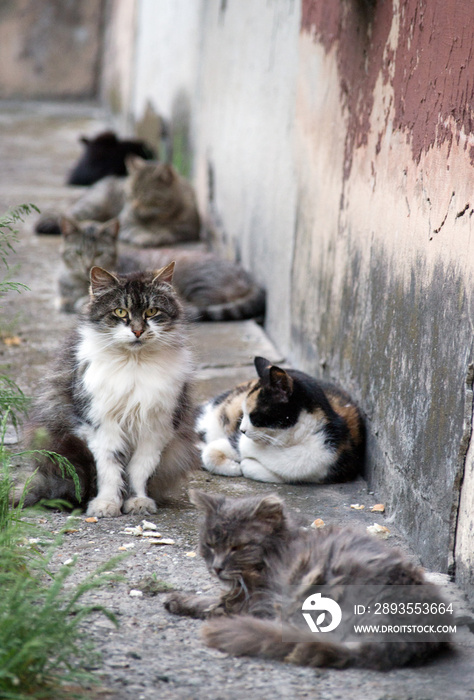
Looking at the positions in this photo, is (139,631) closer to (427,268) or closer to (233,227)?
(427,268)

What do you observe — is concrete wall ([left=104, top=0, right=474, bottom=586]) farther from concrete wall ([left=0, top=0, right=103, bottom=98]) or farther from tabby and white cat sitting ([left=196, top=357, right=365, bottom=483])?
concrete wall ([left=0, top=0, right=103, bottom=98])

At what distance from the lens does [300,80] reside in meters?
5.82

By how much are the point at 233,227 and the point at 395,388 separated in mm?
4820

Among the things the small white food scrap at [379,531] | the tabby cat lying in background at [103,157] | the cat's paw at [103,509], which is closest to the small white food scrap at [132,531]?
the cat's paw at [103,509]

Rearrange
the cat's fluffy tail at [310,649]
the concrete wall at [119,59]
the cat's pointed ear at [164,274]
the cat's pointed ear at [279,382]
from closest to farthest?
the cat's fluffy tail at [310,649] < the cat's pointed ear at [164,274] < the cat's pointed ear at [279,382] < the concrete wall at [119,59]

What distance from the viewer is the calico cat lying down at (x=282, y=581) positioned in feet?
8.35

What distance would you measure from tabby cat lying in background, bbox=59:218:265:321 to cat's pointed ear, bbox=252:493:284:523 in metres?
4.23

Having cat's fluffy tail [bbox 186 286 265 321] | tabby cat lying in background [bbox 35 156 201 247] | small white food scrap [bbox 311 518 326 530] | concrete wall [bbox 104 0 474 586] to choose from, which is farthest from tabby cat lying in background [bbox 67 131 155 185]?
small white food scrap [bbox 311 518 326 530]

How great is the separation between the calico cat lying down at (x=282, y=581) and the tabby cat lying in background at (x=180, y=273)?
13.9 feet

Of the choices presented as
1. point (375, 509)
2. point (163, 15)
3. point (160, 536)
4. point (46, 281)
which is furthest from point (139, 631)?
point (163, 15)

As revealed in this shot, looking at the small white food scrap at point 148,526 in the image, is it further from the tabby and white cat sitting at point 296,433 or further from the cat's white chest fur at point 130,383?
the tabby and white cat sitting at point 296,433

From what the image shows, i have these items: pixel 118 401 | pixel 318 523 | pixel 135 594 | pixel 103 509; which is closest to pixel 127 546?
pixel 103 509

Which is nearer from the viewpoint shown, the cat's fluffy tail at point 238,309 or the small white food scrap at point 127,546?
the small white food scrap at point 127,546

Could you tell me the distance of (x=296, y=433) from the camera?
427 cm
